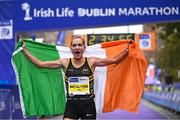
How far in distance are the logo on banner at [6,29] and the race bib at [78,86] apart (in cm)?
808

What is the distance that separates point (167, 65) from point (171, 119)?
2341 centimetres

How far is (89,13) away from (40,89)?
18.0 ft

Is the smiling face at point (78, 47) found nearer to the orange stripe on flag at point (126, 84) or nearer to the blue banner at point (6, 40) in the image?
the orange stripe on flag at point (126, 84)

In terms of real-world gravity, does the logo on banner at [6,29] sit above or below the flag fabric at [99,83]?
above

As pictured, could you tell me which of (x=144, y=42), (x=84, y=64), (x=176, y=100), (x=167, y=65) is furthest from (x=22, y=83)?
(x=167, y=65)

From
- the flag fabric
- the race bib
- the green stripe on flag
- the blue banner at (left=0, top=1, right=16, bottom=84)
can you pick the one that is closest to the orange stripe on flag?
the flag fabric

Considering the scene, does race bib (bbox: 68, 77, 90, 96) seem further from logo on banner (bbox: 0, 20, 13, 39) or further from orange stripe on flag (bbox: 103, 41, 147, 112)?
logo on banner (bbox: 0, 20, 13, 39)

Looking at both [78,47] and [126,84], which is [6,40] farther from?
[78,47]

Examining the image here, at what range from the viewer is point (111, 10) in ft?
49.7

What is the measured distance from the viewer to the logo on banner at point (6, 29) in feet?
51.6

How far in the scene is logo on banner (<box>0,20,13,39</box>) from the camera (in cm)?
1571

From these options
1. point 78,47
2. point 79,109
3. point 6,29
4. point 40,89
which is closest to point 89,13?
point 6,29

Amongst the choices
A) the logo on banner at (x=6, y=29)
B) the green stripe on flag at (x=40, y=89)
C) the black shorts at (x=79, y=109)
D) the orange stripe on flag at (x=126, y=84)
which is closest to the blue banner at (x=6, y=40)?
the logo on banner at (x=6, y=29)

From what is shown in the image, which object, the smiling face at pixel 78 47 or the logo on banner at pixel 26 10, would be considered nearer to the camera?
the smiling face at pixel 78 47
